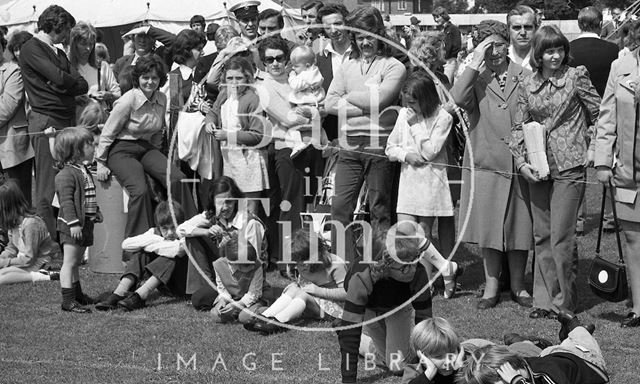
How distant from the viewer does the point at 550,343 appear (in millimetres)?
6660

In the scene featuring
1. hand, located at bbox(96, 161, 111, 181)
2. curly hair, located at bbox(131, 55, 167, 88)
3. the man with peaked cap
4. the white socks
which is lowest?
the white socks

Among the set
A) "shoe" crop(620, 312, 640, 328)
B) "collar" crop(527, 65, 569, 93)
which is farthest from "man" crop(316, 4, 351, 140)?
"shoe" crop(620, 312, 640, 328)

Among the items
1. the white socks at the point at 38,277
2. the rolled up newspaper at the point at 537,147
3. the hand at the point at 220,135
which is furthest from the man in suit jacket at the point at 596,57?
the white socks at the point at 38,277

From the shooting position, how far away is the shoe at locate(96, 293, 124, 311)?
8.25 m

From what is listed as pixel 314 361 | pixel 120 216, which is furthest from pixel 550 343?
pixel 120 216

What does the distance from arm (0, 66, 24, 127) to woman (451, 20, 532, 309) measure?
15.7 ft

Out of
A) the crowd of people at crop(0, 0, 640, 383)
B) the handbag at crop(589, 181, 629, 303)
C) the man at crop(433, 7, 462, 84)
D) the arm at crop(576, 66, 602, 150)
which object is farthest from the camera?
the man at crop(433, 7, 462, 84)

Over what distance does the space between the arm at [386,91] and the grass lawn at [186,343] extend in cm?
165

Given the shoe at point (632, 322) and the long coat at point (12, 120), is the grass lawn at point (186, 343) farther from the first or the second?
the long coat at point (12, 120)

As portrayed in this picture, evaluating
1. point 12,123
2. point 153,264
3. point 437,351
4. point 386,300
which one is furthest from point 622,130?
point 12,123

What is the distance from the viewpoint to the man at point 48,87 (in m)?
10.1

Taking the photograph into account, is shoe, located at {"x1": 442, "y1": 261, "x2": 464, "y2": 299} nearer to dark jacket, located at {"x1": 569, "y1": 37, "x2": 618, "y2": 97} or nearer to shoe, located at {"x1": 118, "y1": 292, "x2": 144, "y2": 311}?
shoe, located at {"x1": 118, "y1": 292, "x2": 144, "y2": 311}

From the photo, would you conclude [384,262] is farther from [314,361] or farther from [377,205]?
[377,205]

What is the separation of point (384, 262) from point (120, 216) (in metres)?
4.12
